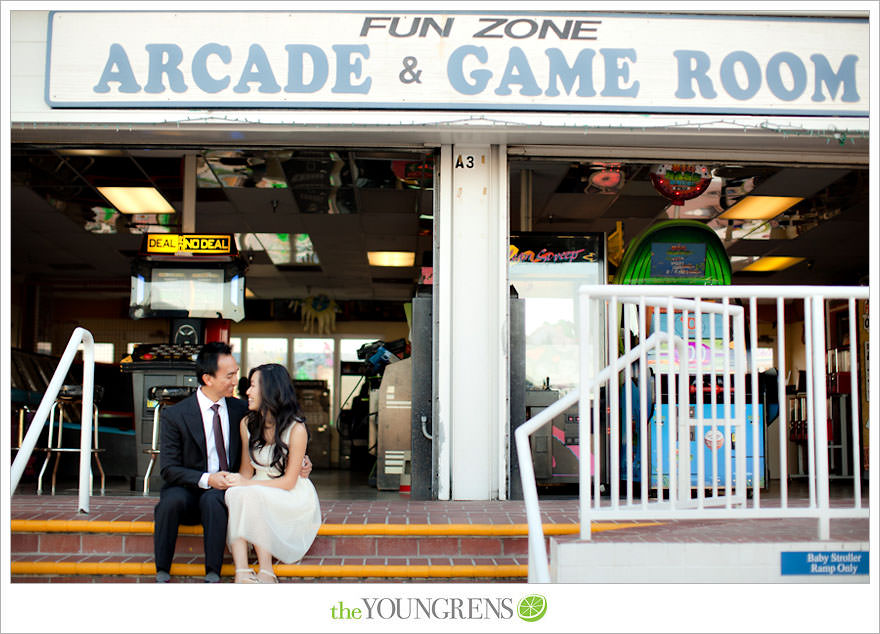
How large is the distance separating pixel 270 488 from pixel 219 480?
24cm

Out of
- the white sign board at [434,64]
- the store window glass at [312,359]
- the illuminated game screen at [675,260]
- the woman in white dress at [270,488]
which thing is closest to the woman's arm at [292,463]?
the woman in white dress at [270,488]

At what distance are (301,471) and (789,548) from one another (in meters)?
2.22

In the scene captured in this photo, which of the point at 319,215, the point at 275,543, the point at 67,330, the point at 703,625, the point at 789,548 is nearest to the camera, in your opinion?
the point at 703,625

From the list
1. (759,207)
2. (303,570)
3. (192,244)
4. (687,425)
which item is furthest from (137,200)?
(687,425)

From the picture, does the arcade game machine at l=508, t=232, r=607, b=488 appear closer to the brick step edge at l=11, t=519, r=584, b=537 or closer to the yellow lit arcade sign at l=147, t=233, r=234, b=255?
the yellow lit arcade sign at l=147, t=233, r=234, b=255

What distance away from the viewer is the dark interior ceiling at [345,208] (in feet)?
23.8

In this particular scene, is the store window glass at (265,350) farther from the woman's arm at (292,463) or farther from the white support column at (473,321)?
the woman's arm at (292,463)

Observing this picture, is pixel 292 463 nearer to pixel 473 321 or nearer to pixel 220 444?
pixel 220 444

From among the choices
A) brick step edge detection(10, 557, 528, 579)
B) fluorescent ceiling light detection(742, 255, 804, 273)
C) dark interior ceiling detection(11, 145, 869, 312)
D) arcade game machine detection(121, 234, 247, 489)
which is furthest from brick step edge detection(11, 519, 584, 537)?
fluorescent ceiling light detection(742, 255, 804, 273)

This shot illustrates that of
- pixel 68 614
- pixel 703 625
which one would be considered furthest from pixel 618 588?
pixel 68 614

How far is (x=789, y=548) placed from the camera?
3344 millimetres

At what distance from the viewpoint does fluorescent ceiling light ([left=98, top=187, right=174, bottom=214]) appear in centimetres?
853

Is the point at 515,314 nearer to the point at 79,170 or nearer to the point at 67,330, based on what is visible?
the point at 79,170

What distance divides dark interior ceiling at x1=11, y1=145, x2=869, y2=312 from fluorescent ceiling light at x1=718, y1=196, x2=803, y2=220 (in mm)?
134
